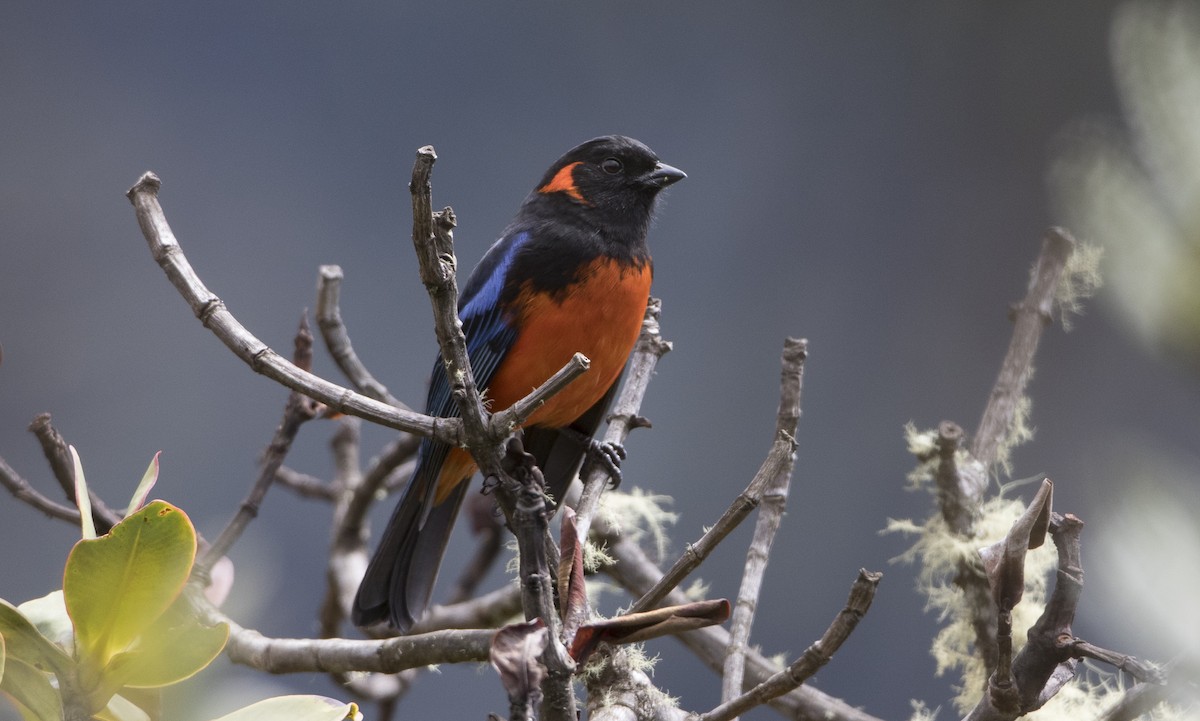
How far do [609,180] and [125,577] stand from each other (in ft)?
5.09

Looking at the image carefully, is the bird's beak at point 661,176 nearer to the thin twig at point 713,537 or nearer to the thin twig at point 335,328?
the thin twig at point 335,328

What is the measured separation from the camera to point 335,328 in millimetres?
1770

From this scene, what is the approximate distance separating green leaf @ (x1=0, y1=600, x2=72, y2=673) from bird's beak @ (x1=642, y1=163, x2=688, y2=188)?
1.57 metres

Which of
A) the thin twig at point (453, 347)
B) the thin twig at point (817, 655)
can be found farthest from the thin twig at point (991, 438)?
the thin twig at point (453, 347)

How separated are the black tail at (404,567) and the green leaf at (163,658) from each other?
3.43 feet

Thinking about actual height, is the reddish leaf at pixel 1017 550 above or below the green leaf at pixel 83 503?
above

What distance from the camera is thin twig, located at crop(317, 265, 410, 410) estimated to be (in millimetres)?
1709

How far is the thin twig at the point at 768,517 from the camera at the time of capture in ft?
3.88

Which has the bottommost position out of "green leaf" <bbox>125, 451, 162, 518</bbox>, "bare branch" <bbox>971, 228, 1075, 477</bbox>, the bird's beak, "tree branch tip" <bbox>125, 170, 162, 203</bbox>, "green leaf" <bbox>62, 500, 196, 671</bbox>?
"green leaf" <bbox>62, 500, 196, 671</bbox>

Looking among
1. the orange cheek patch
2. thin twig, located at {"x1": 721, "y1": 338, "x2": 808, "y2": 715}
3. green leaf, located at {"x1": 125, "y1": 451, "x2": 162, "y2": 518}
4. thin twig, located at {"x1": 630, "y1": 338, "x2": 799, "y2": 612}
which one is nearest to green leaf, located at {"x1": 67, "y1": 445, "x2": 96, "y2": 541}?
green leaf, located at {"x1": 125, "y1": 451, "x2": 162, "y2": 518}

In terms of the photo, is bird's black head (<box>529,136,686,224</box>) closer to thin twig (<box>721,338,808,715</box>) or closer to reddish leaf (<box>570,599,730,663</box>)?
thin twig (<box>721,338,808,715</box>)

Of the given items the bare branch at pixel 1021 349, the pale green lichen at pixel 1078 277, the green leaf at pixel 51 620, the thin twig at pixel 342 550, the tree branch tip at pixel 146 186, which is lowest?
the thin twig at pixel 342 550

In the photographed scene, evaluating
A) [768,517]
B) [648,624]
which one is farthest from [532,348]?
[648,624]

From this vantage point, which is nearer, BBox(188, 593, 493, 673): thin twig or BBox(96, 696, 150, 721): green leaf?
BBox(96, 696, 150, 721): green leaf
